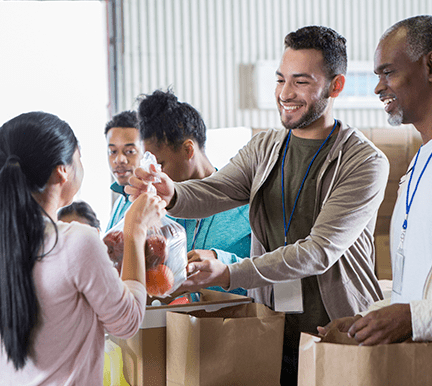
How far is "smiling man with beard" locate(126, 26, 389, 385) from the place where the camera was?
128 centimetres

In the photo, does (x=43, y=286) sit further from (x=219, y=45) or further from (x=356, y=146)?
(x=219, y=45)

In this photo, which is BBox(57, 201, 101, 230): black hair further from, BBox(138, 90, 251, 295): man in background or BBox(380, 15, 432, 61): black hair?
BBox(380, 15, 432, 61): black hair

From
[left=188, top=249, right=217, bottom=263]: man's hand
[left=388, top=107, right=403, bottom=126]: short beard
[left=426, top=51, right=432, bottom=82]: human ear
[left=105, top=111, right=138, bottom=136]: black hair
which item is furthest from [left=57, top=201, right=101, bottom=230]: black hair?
[left=426, top=51, right=432, bottom=82]: human ear

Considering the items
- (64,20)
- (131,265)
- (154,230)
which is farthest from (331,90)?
(64,20)

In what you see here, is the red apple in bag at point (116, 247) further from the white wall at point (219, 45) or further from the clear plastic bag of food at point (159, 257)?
the white wall at point (219, 45)

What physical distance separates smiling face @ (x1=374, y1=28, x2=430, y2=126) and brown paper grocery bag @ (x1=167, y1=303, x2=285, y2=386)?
566 millimetres

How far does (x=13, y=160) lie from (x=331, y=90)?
939mm

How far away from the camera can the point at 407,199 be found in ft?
3.68

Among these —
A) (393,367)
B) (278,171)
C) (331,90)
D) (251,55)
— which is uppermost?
(251,55)

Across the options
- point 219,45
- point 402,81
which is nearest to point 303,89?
point 402,81

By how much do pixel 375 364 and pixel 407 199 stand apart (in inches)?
16.6

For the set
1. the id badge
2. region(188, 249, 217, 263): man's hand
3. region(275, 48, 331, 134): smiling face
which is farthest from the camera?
region(275, 48, 331, 134): smiling face

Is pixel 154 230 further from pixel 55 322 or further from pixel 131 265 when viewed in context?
pixel 55 322

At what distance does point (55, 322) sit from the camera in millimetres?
879
